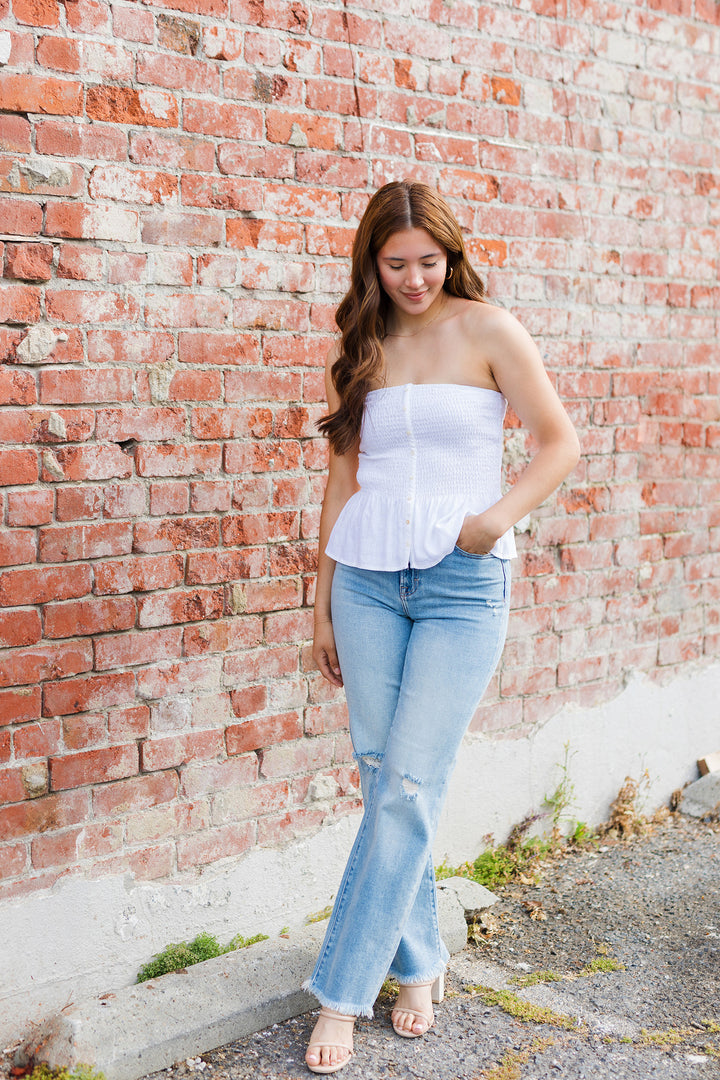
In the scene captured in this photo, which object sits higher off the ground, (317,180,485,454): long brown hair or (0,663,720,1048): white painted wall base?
(317,180,485,454): long brown hair

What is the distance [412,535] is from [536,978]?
1418mm

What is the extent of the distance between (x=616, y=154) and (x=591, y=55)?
1.15 ft

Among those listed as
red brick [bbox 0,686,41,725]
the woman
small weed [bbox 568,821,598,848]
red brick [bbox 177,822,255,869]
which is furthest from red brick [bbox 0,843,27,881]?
small weed [bbox 568,821,598,848]

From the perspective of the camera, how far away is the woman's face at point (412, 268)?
7.91 feet

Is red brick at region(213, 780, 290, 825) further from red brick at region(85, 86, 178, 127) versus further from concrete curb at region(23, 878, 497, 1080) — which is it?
red brick at region(85, 86, 178, 127)

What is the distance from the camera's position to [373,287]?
2.50 m

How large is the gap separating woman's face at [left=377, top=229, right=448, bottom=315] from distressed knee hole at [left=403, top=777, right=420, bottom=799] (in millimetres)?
1089

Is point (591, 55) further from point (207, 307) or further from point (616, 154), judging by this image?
point (207, 307)

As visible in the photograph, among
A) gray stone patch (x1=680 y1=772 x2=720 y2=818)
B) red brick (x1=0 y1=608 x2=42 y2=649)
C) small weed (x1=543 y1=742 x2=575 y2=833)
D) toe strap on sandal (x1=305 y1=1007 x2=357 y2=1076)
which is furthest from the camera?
gray stone patch (x1=680 y1=772 x2=720 y2=818)

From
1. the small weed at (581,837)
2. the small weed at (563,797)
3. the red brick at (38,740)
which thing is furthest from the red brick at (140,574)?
the small weed at (581,837)

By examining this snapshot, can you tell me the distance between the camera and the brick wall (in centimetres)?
261

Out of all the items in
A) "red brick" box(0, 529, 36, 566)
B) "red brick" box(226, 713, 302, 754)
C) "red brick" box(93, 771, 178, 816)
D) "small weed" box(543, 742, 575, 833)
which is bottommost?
"small weed" box(543, 742, 575, 833)

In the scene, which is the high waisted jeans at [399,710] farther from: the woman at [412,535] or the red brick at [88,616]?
the red brick at [88,616]

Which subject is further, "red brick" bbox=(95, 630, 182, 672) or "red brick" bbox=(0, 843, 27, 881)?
"red brick" bbox=(95, 630, 182, 672)
